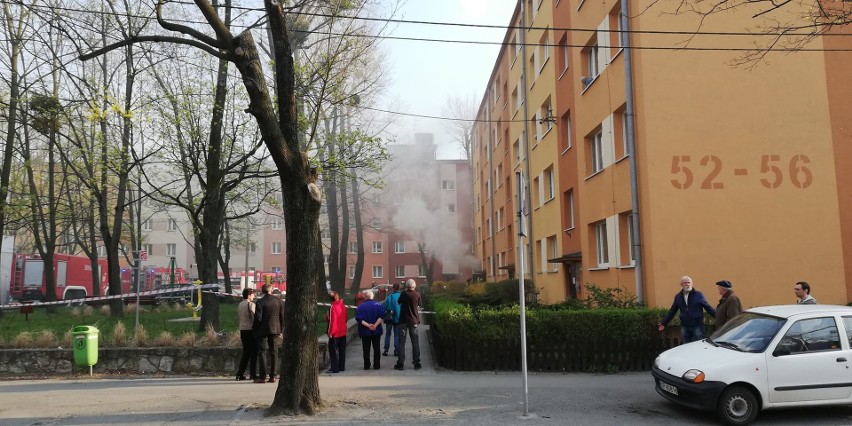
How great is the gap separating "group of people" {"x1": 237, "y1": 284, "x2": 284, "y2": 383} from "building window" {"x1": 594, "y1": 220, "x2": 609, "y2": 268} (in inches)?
348

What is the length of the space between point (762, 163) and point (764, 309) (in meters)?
5.83

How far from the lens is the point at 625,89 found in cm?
1318

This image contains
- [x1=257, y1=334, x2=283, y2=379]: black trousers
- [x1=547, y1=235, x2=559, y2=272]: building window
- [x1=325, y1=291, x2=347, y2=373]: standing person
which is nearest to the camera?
[x1=257, y1=334, x2=283, y2=379]: black trousers

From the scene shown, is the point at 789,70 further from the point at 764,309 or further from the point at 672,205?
the point at 764,309

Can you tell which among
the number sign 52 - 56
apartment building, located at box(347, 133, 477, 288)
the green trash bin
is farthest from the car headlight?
apartment building, located at box(347, 133, 477, 288)

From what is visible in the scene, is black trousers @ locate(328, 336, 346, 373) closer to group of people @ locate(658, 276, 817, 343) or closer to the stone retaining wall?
the stone retaining wall

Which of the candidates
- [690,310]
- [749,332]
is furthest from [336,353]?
[749,332]

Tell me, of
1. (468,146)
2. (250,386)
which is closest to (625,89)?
(250,386)

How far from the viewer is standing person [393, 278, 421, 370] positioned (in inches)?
431

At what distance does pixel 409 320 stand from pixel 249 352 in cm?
287

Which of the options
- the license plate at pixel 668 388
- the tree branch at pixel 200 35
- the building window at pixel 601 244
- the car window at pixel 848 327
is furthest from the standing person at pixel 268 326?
the building window at pixel 601 244

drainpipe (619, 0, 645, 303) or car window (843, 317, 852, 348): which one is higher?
drainpipe (619, 0, 645, 303)

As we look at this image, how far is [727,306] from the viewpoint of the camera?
877cm

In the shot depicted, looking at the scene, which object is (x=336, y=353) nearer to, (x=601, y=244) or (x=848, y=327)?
(x=848, y=327)
